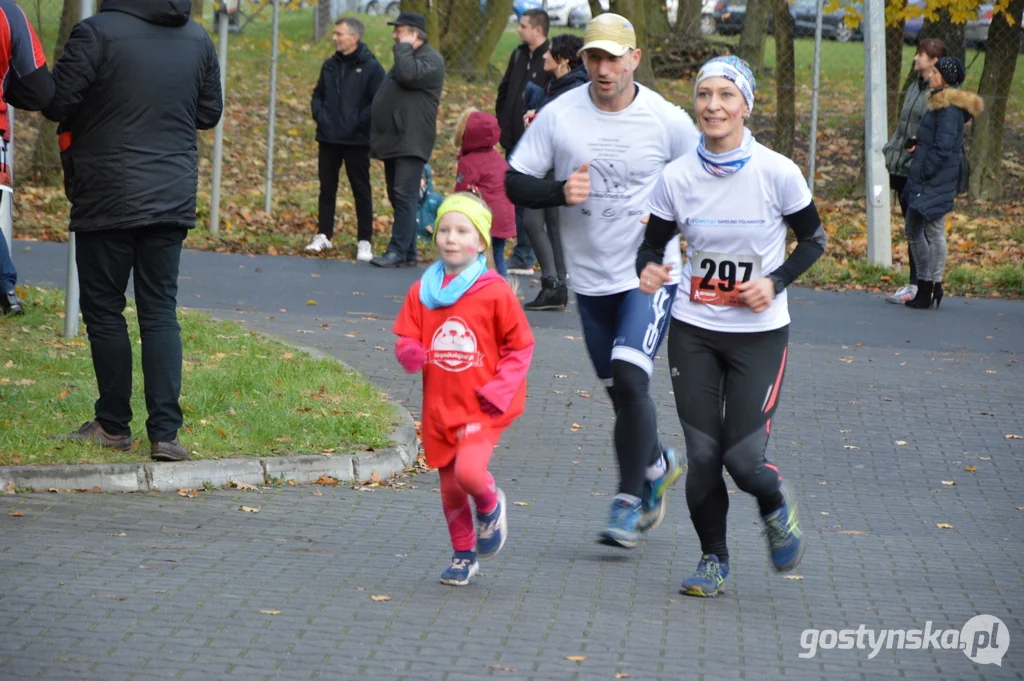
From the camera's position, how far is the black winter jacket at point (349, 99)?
14578 mm

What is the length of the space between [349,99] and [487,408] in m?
9.88

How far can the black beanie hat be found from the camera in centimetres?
1234

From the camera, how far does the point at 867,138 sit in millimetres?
15273

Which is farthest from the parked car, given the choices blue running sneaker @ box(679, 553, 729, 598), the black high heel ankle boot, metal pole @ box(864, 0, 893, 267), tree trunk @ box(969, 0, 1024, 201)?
blue running sneaker @ box(679, 553, 729, 598)

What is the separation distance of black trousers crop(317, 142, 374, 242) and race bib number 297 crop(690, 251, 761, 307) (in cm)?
975

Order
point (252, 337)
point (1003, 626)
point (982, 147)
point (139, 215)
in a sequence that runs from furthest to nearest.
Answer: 1. point (982, 147)
2. point (252, 337)
3. point (139, 215)
4. point (1003, 626)

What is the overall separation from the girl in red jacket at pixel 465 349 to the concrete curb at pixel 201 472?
202cm

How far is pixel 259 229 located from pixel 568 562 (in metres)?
11.6

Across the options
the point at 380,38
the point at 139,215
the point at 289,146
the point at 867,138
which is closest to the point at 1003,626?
the point at 139,215

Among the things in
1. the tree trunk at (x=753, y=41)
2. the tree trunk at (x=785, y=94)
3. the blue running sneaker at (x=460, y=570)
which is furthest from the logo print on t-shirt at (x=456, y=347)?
the tree trunk at (x=753, y=41)

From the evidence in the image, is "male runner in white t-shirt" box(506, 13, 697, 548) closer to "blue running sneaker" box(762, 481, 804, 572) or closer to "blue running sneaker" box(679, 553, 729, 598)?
"blue running sneaker" box(679, 553, 729, 598)

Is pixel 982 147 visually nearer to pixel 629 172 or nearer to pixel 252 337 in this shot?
pixel 252 337

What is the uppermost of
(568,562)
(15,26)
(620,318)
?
(15,26)

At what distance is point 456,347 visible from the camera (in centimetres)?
520
